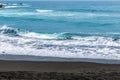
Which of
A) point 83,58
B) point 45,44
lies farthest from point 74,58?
point 45,44

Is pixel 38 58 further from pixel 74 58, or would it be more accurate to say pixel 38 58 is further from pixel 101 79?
pixel 101 79

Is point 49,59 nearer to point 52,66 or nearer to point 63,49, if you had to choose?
point 52,66

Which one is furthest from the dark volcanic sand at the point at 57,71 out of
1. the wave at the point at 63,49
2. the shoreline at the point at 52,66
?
the wave at the point at 63,49

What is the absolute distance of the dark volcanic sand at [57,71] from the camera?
35.4ft

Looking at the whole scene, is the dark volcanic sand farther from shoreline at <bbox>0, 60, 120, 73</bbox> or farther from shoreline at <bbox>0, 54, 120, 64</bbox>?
shoreline at <bbox>0, 54, 120, 64</bbox>

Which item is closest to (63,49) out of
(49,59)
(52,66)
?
(49,59)

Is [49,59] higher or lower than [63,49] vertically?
higher

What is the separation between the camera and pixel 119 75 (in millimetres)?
11273

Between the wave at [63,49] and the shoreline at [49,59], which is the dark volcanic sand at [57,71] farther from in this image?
the wave at [63,49]

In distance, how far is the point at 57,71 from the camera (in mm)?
12719

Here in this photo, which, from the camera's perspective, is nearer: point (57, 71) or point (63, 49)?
point (57, 71)

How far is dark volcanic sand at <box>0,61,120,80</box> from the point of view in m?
10.8

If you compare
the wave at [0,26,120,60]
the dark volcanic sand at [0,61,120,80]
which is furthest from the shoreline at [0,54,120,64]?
the dark volcanic sand at [0,61,120,80]

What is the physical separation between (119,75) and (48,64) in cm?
363
